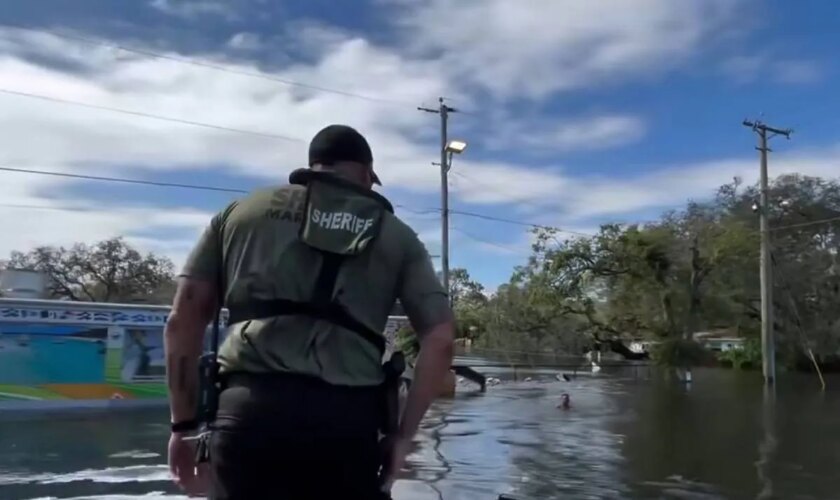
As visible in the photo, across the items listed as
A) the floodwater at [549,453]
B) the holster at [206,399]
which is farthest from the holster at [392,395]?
the floodwater at [549,453]

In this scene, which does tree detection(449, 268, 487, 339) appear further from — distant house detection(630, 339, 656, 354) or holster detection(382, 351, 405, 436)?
holster detection(382, 351, 405, 436)

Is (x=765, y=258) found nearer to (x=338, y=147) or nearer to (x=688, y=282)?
(x=688, y=282)

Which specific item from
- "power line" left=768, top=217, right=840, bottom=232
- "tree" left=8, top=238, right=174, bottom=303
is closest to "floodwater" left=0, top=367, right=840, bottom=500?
"power line" left=768, top=217, right=840, bottom=232

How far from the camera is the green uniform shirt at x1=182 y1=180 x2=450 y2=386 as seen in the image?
83.0 inches

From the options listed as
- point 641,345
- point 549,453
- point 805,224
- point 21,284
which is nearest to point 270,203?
point 549,453

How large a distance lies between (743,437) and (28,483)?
11.3 meters

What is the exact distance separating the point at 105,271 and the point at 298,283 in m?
56.7

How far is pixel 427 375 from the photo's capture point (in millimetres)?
2225

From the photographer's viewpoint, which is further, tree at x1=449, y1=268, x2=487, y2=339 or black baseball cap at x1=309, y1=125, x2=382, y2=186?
tree at x1=449, y1=268, x2=487, y2=339

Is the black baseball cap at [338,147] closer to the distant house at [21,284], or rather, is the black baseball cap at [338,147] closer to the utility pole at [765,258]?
the distant house at [21,284]

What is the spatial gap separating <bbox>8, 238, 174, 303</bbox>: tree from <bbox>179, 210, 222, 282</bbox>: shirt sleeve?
52236mm

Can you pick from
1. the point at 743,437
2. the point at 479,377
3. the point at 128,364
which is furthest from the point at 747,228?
the point at 128,364

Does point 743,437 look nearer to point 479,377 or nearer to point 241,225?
point 479,377

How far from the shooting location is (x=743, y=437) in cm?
1534
